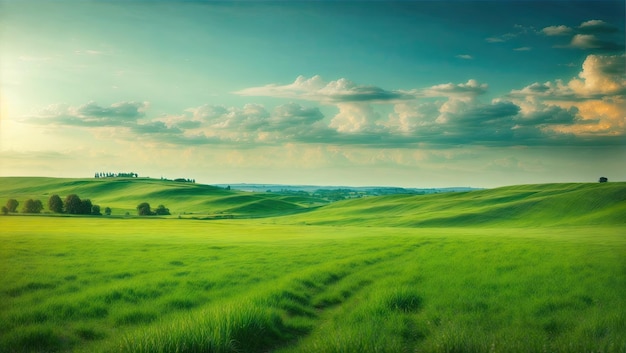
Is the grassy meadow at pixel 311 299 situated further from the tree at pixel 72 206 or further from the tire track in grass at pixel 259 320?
the tree at pixel 72 206

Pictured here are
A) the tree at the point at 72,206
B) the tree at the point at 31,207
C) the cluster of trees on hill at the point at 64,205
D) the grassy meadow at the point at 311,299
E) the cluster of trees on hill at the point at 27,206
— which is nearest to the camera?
the grassy meadow at the point at 311,299

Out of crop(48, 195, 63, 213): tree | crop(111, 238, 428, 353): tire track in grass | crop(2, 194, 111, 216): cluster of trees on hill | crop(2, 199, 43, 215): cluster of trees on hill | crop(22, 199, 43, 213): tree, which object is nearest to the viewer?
crop(111, 238, 428, 353): tire track in grass

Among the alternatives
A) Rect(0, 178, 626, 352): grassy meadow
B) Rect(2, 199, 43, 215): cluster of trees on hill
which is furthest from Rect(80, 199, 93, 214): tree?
Rect(0, 178, 626, 352): grassy meadow

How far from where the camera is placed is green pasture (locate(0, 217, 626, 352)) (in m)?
8.78

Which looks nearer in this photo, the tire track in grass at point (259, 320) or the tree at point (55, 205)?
the tire track in grass at point (259, 320)

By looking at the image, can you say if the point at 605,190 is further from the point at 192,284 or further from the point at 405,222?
the point at 192,284

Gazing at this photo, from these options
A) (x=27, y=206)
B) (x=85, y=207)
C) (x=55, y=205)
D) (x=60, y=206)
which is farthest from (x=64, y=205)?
(x=27, y=206)

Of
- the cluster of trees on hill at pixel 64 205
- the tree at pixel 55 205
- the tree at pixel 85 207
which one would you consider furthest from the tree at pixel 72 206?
the tree at pixel 55 205

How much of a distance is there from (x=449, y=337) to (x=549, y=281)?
393 inches

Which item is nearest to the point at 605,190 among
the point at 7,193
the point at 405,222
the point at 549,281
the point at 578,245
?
the point at 405,222

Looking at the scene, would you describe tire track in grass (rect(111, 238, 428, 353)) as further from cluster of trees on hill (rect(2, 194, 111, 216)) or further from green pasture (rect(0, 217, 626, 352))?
cluster of trees on hill (rect(2, 194, 111, 216))

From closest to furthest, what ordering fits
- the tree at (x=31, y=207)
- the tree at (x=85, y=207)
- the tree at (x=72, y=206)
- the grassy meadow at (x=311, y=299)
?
the grassy meadow at (x=311, y=299) < the tree at (x=31, y=207) < the tree at (x=72, y=206) < the tree at (x=85, y=207)

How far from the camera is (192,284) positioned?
16125mm

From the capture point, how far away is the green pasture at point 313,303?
8.78 meters
